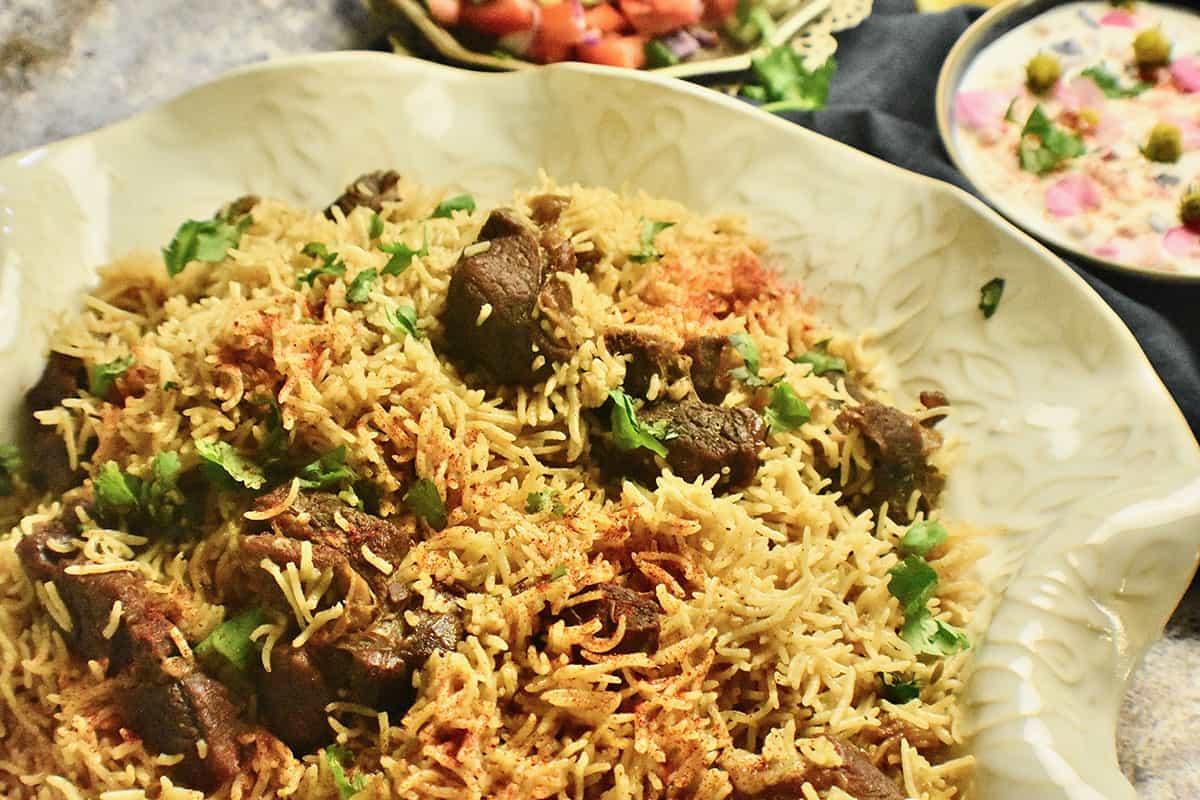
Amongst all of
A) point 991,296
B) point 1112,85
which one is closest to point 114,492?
point 991,296

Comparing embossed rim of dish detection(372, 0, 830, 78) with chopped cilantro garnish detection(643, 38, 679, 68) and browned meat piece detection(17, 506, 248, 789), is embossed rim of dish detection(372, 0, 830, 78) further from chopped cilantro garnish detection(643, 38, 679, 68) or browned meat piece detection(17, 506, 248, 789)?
browned meat piece detection(17, 506, 248, 789)

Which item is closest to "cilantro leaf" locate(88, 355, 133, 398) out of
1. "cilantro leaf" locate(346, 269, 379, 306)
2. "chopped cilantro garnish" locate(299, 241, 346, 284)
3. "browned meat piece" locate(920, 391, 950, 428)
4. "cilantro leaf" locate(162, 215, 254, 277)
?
"cilantro leaf" locate(162, 215, 254, 277)

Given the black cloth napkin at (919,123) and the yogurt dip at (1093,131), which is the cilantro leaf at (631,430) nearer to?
the black cloth napkin at (919,123)

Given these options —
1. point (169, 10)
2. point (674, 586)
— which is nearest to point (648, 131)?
point (674, 586)

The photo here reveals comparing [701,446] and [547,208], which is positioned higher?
[547,208]

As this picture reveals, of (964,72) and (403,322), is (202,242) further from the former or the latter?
(964,72)

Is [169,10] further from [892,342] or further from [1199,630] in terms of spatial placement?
[1199,630]

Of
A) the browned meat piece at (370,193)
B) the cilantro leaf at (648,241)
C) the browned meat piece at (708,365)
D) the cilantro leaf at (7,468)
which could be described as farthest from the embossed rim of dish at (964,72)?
the cilantro leaf at (7,468)
